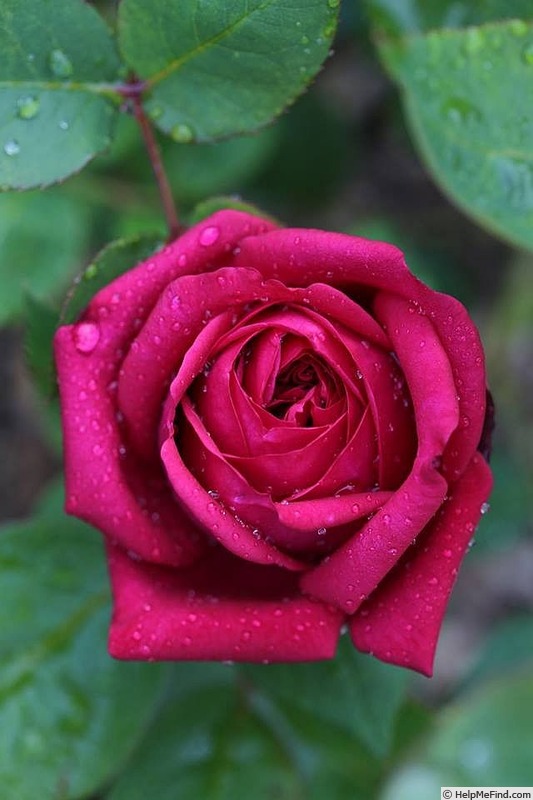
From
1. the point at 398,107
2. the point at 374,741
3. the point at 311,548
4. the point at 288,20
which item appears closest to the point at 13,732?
the point at 374,741

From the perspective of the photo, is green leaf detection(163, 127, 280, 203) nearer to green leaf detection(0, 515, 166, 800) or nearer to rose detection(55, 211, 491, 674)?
green leaf detection(0, 515, 166, 800)

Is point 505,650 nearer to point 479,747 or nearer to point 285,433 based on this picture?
point 479,747

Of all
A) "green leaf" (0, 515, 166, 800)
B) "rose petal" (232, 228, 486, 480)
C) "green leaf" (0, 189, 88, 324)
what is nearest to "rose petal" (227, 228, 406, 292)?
"rose petal" (232, 228, 486, 480)

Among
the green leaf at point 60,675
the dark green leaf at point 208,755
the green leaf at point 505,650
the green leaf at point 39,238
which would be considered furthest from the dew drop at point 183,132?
the green leaf at point 505,650

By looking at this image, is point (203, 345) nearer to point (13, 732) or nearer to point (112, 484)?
point (112, 484)

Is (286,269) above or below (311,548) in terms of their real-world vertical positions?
above

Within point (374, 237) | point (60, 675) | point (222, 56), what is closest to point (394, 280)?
point (222, 56)
